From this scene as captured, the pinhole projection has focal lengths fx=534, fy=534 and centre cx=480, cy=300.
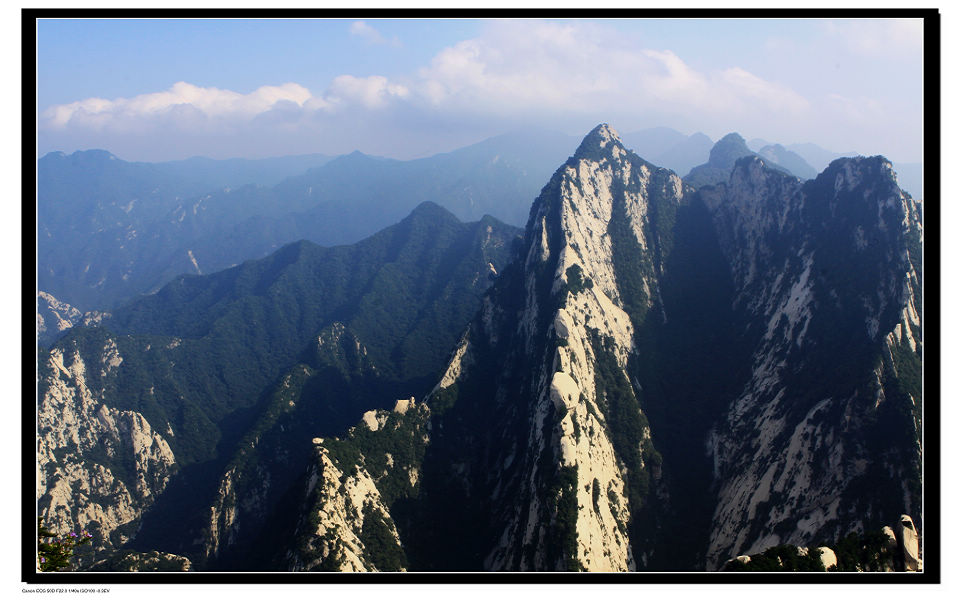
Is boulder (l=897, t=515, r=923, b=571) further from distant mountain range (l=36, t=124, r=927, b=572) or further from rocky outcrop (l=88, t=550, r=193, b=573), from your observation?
rocky outcrop (l=88, t=550, r=193, b=573)

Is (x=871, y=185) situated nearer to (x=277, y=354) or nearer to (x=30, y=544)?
(x=30, y=544)

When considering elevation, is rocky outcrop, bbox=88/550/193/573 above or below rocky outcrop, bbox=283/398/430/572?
below

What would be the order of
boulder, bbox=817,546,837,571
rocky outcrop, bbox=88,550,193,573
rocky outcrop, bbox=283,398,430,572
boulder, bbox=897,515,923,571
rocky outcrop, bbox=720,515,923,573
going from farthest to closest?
rocky outcrop, bbox=88,550,193,573, rocky outcrop, bbox=283,398,430,572, boulder, bbox=817,546,837,571, rocky outcrop, bbox=720,515,923,573, boulder, bbox=897,515,923,571

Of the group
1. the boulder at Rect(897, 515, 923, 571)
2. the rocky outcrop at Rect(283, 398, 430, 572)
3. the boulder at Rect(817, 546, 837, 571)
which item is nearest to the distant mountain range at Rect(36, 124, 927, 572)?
the boulder at Rect(897, 515, 923, 571)

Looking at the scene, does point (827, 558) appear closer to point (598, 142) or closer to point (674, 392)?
point (674, 392)

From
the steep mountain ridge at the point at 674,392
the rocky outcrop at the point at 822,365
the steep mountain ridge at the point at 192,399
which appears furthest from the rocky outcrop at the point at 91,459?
the rocky outcrop at the point at 822,365

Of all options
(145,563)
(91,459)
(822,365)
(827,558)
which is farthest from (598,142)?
(91,459)

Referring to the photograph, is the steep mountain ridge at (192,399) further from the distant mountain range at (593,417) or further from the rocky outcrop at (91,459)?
the distant mountain range at (593,417)
